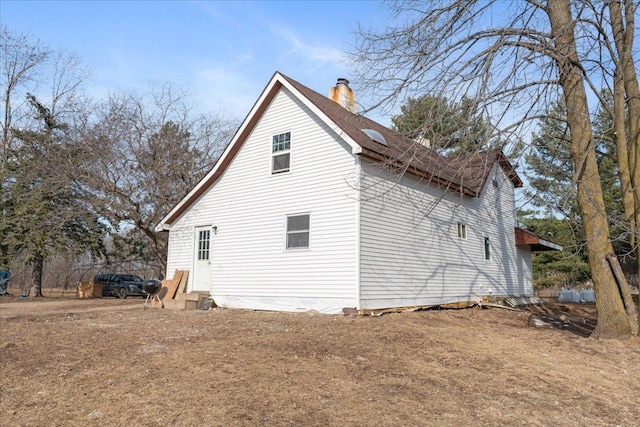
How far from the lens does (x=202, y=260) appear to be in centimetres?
1385

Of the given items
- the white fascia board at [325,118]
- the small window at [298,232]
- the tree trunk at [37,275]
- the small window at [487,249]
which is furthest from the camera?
the tree trunk at [37,275]

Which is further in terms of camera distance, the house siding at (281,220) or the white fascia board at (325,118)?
the house siding at (281,220)

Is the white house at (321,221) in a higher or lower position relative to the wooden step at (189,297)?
higher

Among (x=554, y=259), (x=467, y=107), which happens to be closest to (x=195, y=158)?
(x=467, y=107)

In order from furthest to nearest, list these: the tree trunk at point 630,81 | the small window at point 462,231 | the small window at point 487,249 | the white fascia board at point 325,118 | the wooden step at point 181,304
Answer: the small window at point 487,249 < the small window at point 462,231 < the wooden step at point 181,304 < the white fascia board at point 325,118 < the tree trunk at point 630,81

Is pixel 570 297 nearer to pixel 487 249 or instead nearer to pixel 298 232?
pixel 487 249

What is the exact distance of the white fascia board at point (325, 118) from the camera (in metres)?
10.5

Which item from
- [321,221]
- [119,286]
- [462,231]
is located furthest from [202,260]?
[119,286]

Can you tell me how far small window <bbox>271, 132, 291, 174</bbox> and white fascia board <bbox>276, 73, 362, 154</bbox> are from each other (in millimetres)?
1137

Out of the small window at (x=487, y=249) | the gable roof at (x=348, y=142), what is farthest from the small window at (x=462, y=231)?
the small window at (x=487, y=249)

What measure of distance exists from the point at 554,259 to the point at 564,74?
89.4 feet

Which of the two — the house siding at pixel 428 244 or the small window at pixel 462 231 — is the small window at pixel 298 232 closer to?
the house siding at pixel 428 244

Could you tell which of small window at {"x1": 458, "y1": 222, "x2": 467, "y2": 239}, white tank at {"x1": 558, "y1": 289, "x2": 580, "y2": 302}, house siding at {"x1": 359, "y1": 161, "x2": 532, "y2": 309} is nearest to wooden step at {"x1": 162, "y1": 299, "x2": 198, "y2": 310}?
house siding at {"x1": 359, "y1": 161, "x2": 532, "y2": 309}

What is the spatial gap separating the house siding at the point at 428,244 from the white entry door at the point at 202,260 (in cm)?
563
